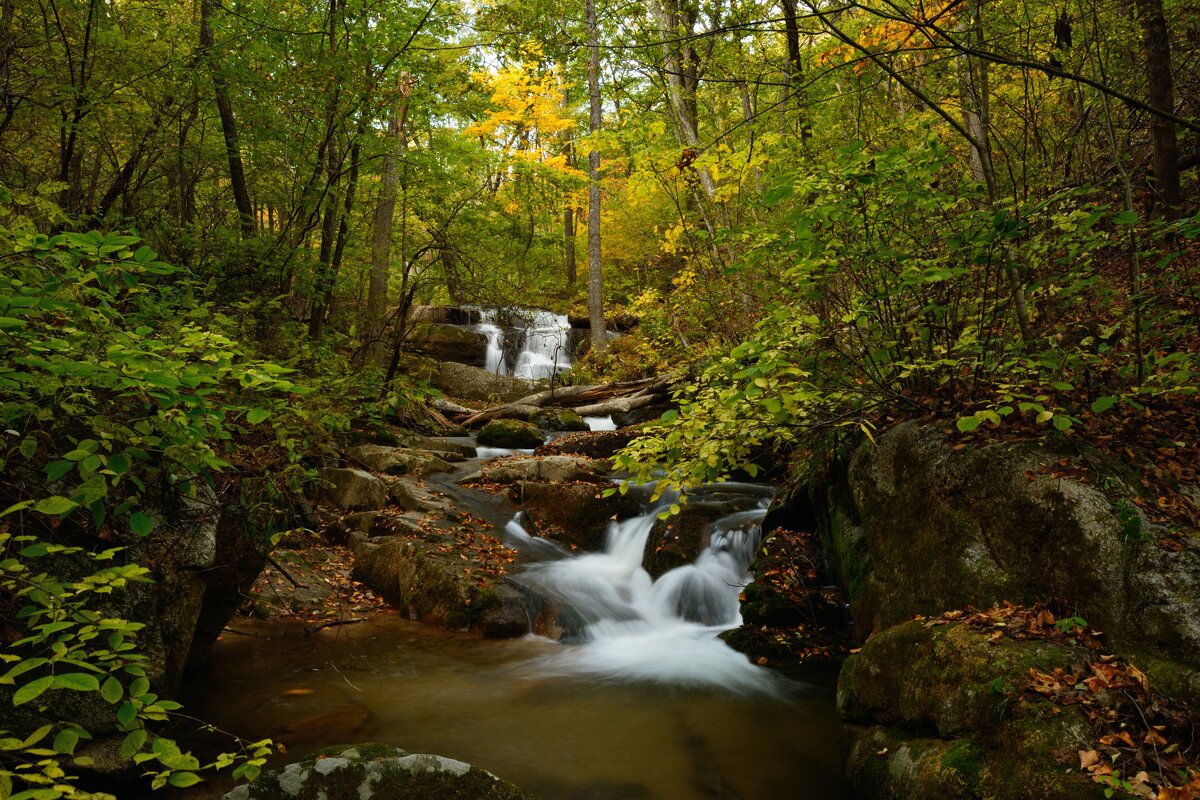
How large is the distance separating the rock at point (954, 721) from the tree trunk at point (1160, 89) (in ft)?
10.9

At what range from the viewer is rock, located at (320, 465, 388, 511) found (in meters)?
8.43

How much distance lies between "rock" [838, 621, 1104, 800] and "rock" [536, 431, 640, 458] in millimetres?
7023

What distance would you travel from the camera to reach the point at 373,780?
2.96 m

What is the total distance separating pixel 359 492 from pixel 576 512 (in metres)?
3.00

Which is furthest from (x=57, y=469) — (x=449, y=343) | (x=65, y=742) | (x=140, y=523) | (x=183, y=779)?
(x=449, y=343)

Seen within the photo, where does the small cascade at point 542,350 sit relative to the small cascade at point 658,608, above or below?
above

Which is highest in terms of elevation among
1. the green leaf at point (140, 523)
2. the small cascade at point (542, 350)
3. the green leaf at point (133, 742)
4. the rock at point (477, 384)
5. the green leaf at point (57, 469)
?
the small cascade at point (542, 350)

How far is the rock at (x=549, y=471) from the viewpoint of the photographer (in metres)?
9.38

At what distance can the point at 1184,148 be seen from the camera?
731cm

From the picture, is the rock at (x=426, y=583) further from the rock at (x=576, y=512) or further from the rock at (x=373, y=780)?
the rock at (x=373, y=780)

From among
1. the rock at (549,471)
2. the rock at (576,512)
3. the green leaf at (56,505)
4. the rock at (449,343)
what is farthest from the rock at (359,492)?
the rock at (449,343)

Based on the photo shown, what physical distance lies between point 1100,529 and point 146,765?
529cm

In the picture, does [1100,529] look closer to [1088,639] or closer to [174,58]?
[1088,639]

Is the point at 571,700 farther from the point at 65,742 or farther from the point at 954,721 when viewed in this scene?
the point at 65,742
